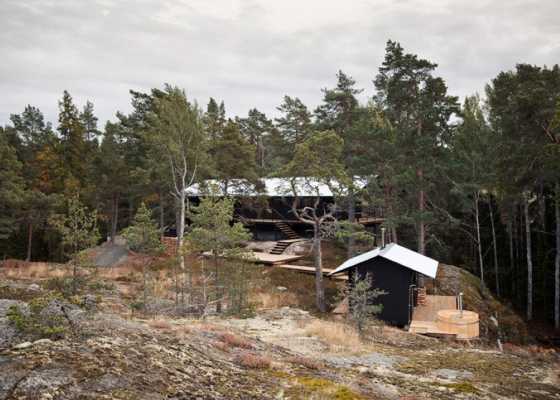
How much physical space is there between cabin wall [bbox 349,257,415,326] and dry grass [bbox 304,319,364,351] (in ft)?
13.8

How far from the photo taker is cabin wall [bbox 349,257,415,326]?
1917 centimetres

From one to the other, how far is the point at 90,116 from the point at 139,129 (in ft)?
128

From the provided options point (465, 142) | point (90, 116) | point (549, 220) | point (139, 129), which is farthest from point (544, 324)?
point (90, 116)

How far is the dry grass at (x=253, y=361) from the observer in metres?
8.00

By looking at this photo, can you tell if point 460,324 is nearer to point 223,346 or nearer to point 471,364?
point 471,364

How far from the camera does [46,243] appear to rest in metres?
43.9

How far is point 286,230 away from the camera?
37.9 meters

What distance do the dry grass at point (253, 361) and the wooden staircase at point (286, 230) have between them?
2920cm

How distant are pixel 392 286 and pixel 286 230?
19047mm

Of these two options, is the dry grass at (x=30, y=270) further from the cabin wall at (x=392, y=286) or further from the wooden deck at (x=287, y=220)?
the cabin wall at (x=392, y=286)

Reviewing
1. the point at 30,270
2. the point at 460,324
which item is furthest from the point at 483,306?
the point at 30,270

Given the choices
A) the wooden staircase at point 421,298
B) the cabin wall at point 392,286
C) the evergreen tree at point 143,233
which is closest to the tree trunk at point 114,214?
the evergreen tree at point 143,233

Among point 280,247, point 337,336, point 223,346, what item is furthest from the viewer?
point 280,247

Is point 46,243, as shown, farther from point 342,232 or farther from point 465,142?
point 465,142
